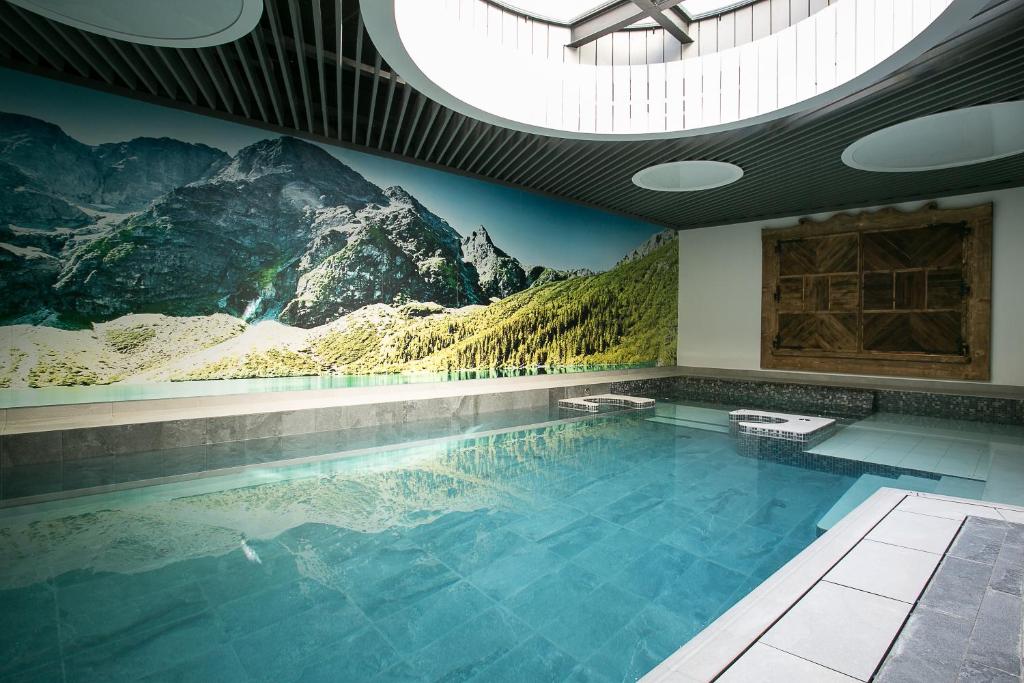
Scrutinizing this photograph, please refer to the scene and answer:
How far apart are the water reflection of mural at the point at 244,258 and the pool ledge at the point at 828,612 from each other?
6496 millimetres

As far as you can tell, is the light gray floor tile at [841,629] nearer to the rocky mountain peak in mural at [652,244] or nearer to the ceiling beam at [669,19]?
the ceiling beam at [669,19]

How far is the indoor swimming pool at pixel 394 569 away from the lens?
6.70 ft

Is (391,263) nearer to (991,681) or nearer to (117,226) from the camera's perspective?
(117,226)

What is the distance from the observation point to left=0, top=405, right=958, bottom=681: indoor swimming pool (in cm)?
204

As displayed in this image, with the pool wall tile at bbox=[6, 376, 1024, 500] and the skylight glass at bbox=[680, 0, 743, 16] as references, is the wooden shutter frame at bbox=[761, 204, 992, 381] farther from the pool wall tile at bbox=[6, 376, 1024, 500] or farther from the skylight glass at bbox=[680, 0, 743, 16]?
the skylight glass at bbox=[680, 0, 743, 16]

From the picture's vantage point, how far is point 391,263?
812 cm

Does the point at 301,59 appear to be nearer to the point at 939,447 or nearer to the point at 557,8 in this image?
the point at 557,8

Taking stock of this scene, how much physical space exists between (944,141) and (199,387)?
10.6 metres

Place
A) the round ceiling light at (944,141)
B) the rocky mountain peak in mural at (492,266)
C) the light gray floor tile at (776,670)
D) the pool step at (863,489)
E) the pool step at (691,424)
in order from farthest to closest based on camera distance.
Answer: the rocky mountain peak in mural at (492,266)
the pool step at (691,424)
the round ceiling light at (944,141)
the pool step at (863,489)
the light gray floor tile at (776,670)

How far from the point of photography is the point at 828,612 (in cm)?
211

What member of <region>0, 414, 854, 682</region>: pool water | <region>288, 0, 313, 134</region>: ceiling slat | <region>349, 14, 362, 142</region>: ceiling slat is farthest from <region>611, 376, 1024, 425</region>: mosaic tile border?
<region>288, 0, 313, 134</region>: ceiling slat

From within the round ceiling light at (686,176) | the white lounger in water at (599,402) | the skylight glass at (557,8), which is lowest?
the white lounger in water at (599,402)

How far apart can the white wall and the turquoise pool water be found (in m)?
6.29

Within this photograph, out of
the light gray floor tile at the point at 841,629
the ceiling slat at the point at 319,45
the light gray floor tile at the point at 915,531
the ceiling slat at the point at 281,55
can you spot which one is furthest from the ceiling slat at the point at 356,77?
the light gray floor tile at the point at 915,531
